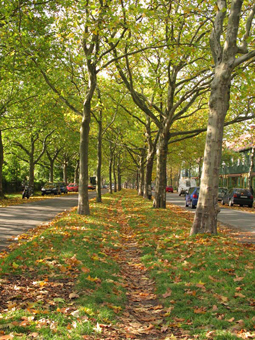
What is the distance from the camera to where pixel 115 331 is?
12.8 ft

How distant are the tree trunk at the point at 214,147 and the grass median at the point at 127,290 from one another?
32.9 inches

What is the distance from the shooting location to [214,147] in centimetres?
881

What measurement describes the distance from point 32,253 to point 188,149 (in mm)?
30625

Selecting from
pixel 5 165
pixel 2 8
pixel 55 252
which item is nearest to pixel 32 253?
pixel 55 252

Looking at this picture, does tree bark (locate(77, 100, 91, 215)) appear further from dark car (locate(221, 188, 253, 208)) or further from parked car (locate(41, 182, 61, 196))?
parked car (locate(41, 182, 61, 196))

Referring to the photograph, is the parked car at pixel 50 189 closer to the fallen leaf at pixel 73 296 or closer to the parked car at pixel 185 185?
the parked car at pixel 185 185

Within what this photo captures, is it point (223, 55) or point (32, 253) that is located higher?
point (223, 55)

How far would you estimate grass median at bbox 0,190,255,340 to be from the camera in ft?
12.5

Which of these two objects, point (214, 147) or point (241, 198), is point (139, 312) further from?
point (241, 198)

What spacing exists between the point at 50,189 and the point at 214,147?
31923mm

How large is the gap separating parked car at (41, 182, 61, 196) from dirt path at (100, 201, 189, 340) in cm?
3195

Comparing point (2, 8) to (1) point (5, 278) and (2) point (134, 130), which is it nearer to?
(1) point (5, 278)

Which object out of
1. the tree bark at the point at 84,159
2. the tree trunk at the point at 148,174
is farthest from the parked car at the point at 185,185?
the tree bark at the point at 84,159

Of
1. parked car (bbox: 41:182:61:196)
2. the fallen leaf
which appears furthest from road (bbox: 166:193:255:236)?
parked car (bbox: 41:182:61:196)
